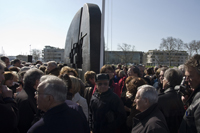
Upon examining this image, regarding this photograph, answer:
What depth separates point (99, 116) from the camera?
2.84 meters

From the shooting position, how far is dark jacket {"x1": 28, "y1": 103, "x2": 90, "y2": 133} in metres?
1.51

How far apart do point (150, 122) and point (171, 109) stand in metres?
0.90

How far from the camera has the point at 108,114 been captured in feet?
9.11

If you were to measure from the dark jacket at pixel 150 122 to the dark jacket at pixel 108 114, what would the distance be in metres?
0.68

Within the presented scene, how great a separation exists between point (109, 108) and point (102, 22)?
12.2ft

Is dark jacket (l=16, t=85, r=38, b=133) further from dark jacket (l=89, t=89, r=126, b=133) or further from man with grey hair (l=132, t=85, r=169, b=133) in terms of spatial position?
man with grey hair (l=132, t=85, r=169, b=133)

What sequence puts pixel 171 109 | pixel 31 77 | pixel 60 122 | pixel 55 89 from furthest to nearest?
pixel 31 77, pixel 171 109, pixel 55 89, pixel 60 122

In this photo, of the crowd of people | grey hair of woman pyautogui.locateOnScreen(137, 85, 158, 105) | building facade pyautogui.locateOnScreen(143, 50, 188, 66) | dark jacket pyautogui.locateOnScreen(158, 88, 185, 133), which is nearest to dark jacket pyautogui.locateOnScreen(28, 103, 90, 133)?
the crowd of people

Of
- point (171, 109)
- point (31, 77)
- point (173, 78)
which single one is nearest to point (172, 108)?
point (171, 109)

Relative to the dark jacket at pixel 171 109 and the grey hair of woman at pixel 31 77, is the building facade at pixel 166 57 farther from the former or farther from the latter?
the grey hair of woman at pixel 31 77

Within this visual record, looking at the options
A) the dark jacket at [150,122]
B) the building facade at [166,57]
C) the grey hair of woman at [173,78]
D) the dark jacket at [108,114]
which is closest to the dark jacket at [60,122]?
Answer: the dark jacket at [150,122]

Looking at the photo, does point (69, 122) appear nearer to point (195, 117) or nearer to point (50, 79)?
point (50, 79)

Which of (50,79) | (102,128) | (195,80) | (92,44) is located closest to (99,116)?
(102,128)

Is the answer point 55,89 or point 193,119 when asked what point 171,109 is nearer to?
point 193,119
